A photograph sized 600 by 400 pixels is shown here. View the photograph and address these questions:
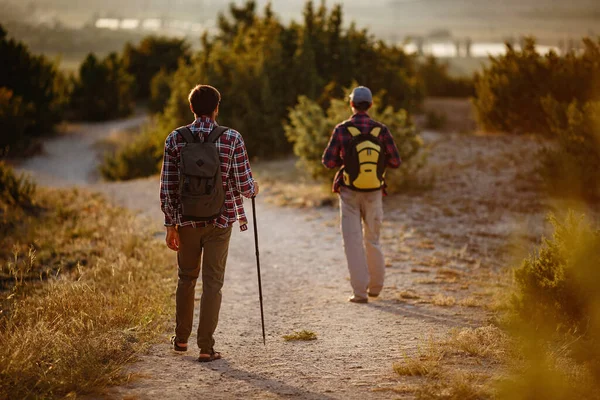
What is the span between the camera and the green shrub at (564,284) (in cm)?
564

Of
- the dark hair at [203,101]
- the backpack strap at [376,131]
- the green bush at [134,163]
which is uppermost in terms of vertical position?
the dark hair at [203,101]

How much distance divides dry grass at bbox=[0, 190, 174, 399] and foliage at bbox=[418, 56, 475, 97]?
27.8m

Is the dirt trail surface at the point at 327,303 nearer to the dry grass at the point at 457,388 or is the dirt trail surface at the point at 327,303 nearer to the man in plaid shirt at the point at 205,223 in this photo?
the dry grass at the point at 457,388

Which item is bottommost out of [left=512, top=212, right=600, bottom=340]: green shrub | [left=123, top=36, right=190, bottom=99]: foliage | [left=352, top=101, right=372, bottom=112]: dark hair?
[left=512, top=212, right=600, bottom=340]: green shrub

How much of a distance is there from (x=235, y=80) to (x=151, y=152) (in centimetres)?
480

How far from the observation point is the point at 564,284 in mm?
5793

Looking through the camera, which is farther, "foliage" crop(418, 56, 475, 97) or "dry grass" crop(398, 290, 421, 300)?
"foliage" crop(418, 56, 475, 97)

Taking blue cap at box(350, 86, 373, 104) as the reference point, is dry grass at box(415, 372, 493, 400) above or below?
below

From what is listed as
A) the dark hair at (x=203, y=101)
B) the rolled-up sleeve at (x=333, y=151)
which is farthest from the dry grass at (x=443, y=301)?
the dark hair at (x=203, y=101)

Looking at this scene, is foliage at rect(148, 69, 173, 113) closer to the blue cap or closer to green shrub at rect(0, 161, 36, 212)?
green shrub at rect(0, 161, 36, 212)

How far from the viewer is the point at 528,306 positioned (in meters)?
6.09

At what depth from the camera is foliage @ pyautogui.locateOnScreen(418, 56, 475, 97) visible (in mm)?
36969

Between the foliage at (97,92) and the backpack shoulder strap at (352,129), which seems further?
the foliage at (97,92)

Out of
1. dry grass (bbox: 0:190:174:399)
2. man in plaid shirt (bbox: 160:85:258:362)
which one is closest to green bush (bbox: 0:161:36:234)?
dry grass (bbox: 0:190:174:399)
